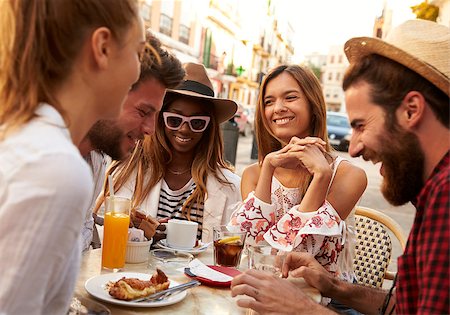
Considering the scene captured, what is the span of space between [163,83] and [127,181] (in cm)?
110

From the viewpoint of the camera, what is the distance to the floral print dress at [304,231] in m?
2.36

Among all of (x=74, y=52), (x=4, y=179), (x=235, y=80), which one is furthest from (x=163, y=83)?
(x=235, y=80)

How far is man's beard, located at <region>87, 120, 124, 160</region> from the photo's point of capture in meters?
2.30

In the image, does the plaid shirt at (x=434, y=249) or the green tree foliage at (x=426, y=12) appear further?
the green tree foliage at (x=426, y=12)

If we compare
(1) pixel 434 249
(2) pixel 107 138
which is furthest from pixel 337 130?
(1) pixel 434 249

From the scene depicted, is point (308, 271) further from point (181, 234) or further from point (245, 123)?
point (245, 123)

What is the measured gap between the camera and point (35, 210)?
0.92 meters

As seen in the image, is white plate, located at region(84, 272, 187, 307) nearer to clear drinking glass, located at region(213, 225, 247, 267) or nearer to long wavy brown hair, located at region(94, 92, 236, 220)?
clear drinking glass, located at region(213, 225, 247, 267)

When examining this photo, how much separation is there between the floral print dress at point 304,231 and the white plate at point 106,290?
73 centimetres

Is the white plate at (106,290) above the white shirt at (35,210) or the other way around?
the other way around

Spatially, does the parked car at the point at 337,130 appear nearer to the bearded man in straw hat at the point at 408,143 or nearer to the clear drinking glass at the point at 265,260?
the clear drinking glass at the point at 265,260

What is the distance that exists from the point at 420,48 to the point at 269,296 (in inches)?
36.9

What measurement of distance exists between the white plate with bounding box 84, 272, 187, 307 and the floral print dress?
28.7 inches

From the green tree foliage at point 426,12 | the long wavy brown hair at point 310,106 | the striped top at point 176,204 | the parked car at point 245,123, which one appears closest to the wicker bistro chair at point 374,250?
the long wavy brown hair at point 310,106
